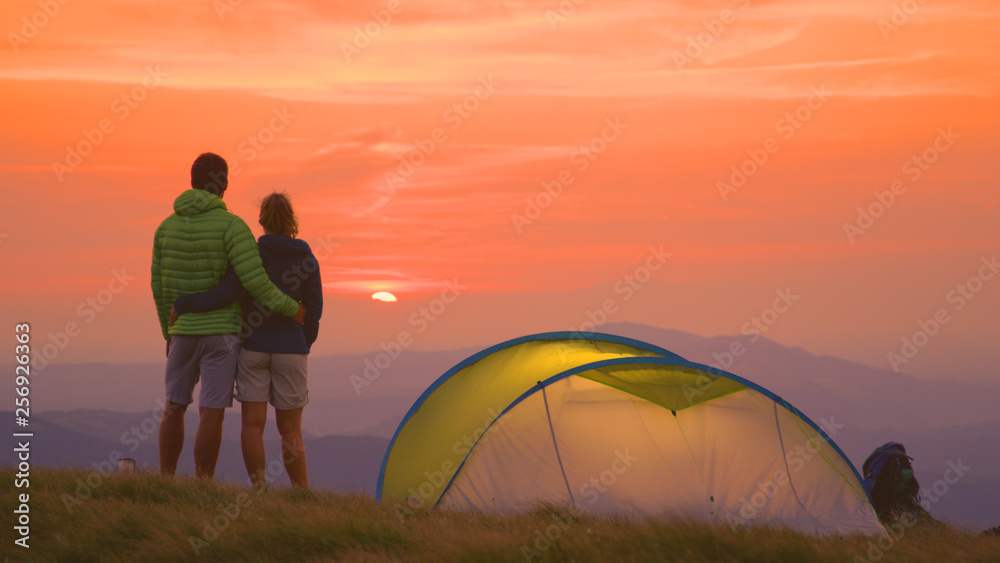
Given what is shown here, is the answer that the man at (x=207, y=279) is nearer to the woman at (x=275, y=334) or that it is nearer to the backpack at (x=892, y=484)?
the woman at (x=275, y=334)

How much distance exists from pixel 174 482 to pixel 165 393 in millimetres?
826

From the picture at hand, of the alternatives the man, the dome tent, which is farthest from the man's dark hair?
the dome tent

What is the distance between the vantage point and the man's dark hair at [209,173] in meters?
7.93

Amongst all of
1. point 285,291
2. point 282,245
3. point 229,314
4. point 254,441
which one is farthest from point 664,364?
point 229,314

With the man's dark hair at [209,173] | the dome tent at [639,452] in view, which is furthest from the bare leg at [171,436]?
the dome tent at [639,452]

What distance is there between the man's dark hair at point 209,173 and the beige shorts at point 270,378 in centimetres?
152

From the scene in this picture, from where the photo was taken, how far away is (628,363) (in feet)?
29.3

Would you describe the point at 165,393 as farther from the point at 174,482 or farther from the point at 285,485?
the point at 285,485

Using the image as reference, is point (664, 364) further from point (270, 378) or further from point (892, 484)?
point (270, 378)

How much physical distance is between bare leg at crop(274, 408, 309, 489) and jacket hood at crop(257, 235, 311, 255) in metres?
1.51

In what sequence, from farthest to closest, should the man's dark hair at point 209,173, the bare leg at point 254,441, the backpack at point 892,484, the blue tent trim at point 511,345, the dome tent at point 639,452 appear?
the blue tent trim at point 511,345
the backpack at point 892,484
the dome tent at point 639,452
the bare leg at point 254,441
the man's dark hair at point 209,173

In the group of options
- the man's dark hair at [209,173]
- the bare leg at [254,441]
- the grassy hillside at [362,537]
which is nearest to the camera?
the grassy hillside at [362,537]

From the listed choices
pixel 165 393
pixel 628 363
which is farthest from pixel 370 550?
pixel 628 363

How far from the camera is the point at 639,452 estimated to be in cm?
852
